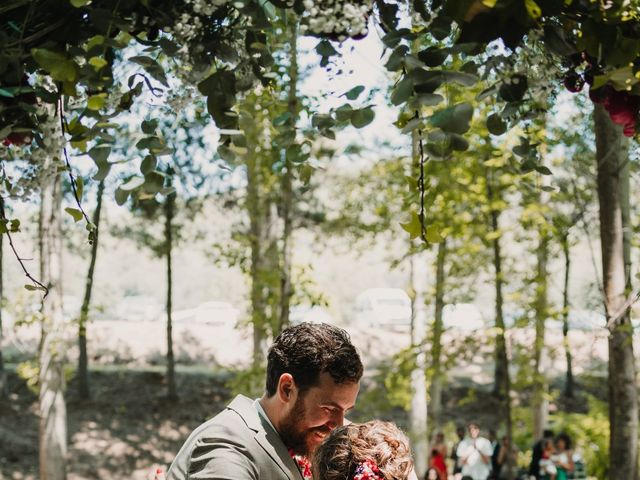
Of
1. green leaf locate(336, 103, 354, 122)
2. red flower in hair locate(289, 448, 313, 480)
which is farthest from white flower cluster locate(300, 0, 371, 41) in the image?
red flower in hair locate(289, 448, 313, 480)

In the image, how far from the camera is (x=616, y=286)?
5148 millimetres

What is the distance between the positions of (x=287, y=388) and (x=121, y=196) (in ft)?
2.33

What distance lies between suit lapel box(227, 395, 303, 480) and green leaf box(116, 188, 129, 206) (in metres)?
0.68

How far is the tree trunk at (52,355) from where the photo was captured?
10.6m

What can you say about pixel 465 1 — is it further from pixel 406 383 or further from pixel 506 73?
pixel 406 383

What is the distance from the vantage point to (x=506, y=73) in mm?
1682

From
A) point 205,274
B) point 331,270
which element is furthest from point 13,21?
point 205,274

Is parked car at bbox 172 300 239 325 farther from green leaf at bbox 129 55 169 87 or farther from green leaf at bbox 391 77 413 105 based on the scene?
green leaf at bbox 391 77 413 105

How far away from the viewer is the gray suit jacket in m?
1.87

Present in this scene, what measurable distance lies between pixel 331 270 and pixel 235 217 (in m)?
28.0

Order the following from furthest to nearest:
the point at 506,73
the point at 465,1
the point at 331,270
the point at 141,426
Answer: the point at 331,270 < the point at 141,426 < the point at 506,73 < the point at 465,1

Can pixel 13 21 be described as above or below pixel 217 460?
above

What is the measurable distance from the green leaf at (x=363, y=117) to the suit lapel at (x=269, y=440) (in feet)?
2.73

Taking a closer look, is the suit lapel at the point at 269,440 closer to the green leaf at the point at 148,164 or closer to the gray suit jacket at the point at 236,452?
the gray suit jacket at the point at 236,452
